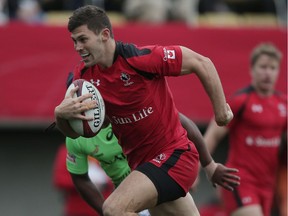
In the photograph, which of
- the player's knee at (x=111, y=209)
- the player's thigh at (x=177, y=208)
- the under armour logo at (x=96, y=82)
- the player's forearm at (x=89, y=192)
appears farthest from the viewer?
the player's forearm at (x=89, y=192)

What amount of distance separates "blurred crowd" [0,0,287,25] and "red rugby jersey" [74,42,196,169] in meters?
5.93

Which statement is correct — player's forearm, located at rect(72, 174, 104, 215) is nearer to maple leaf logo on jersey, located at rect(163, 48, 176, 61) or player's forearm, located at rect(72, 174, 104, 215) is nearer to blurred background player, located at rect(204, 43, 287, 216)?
maple leaf logo on jersey, located at rect(163, 48, 176, 61)

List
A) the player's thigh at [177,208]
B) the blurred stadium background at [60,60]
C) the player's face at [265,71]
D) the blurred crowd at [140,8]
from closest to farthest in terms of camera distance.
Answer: the player's thigh at [177,208], the player's face at [265,71], the blurred stadium background at [60,60], the blurred crowd at [140,8]

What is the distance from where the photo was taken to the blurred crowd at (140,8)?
13.3m

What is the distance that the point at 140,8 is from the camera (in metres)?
13.2

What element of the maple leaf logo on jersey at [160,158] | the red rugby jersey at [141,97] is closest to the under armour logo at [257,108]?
the red rugby jersey at [141,97]

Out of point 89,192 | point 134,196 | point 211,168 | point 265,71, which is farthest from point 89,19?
point 265,71

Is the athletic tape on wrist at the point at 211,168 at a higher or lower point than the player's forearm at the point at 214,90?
lower

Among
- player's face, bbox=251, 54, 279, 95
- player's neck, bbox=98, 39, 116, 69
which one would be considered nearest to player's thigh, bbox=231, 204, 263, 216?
player's face, bbox=251, 54, 279, 95

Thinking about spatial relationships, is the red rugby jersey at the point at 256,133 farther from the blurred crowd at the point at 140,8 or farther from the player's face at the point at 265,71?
the blurred crowd at the point at 140,8

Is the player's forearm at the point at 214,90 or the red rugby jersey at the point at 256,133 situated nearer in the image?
the player's forearm at the point at 214,90

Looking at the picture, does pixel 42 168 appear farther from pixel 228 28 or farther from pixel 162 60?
pixel 162 60

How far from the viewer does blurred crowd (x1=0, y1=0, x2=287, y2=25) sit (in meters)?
13.3

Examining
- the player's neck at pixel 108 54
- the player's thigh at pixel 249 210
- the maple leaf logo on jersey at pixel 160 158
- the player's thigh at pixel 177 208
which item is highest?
the player's neck at pixel 108 54
